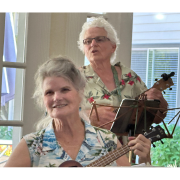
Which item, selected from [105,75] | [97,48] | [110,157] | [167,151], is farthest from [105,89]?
[167,151]

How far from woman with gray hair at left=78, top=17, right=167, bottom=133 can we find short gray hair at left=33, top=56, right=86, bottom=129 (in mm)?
78

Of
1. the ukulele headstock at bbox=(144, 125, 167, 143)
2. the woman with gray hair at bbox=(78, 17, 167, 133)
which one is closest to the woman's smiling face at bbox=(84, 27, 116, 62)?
the woman with gray hair at bbox=(78, 17, 167, 133)

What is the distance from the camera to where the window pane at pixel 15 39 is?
1.09 metres

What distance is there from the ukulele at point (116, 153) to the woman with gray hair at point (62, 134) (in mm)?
10

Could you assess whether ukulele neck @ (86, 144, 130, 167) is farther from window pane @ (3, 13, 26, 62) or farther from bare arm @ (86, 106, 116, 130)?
window pane @ (3, 13, 26, 62)

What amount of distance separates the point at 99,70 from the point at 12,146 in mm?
427

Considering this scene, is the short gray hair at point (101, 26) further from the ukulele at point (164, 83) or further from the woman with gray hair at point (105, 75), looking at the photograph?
the ukulele at point (164, 83)

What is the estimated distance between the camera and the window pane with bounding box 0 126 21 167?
97 cm

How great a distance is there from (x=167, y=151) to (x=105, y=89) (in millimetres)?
374

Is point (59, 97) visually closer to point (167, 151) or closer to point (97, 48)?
point (97, 48)

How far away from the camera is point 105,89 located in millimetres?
1055

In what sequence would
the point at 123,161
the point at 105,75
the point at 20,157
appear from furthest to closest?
the point at 105,75, the point at 123,161, the point at 20,157

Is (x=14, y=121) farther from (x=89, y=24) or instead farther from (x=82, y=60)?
(x=89, y=24)

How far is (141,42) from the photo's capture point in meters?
1.15
